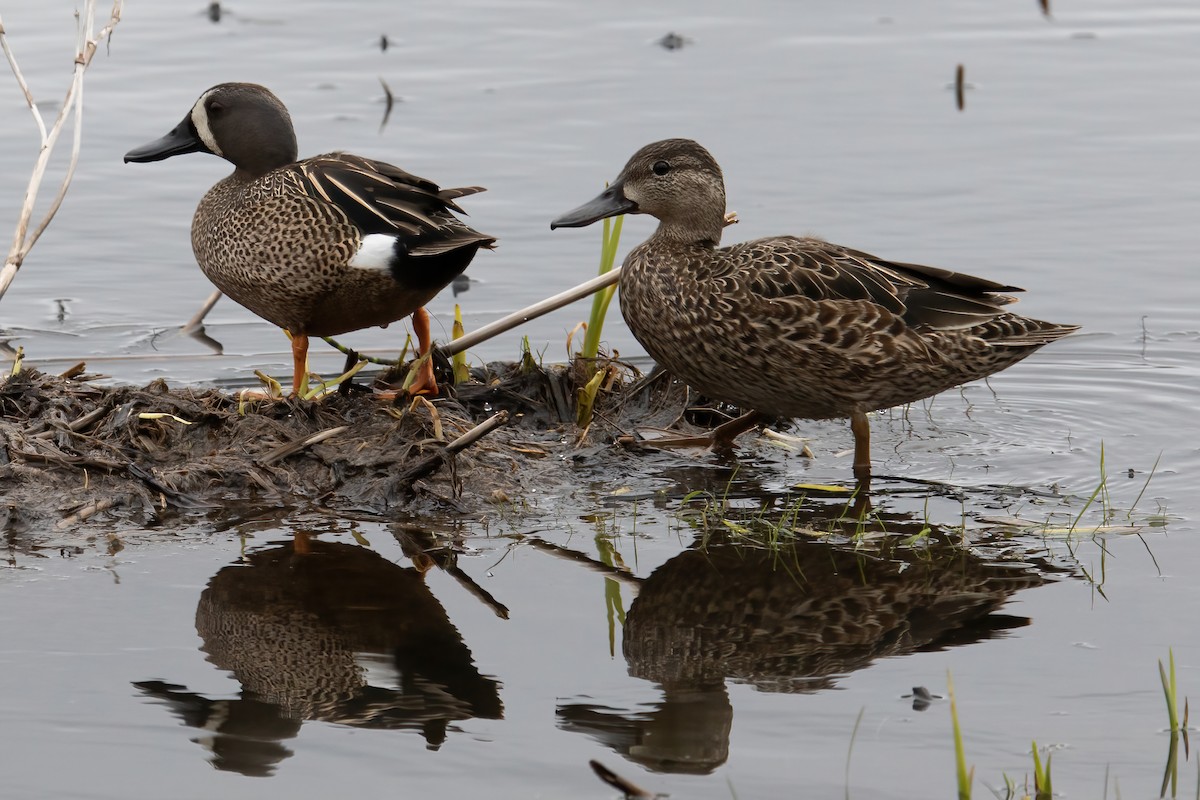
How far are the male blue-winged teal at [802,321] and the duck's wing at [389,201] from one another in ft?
1.61

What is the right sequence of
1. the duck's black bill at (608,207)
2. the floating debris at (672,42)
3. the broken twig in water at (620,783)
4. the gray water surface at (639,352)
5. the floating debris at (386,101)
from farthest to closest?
the floating debris at (672,42), the floating debris at (386,101), the duck's black bill at (608,207), the gray water surface at (639,352), the broken twig in water at (620,783)

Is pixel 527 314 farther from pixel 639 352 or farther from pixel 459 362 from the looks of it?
pixel 639 352

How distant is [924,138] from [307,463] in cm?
571

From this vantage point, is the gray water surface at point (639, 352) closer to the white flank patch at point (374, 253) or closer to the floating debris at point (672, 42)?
the floating debris at point (672, 42)

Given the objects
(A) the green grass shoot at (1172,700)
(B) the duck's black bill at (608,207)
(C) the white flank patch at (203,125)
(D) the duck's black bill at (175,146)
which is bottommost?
(A) the green grass shoot at (1172,700)

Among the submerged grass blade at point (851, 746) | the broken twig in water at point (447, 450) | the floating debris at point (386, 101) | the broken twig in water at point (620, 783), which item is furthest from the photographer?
the floating debris at point (386, 101)

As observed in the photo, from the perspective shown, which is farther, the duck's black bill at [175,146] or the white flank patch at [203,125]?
the duck's black bill at [175,146]

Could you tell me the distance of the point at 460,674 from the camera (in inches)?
169

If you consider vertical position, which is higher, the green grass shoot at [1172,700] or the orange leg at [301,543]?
the green grass shoot at [1172,700]

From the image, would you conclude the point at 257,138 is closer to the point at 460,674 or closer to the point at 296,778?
the point at 460,674

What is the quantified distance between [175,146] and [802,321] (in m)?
2.88

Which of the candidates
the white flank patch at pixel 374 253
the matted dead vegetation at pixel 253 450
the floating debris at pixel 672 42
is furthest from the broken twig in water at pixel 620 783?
the floating debris at pixel 672 42

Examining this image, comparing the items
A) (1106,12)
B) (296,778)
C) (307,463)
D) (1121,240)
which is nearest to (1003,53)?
(1106,12)

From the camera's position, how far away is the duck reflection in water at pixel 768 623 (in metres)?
4.03
